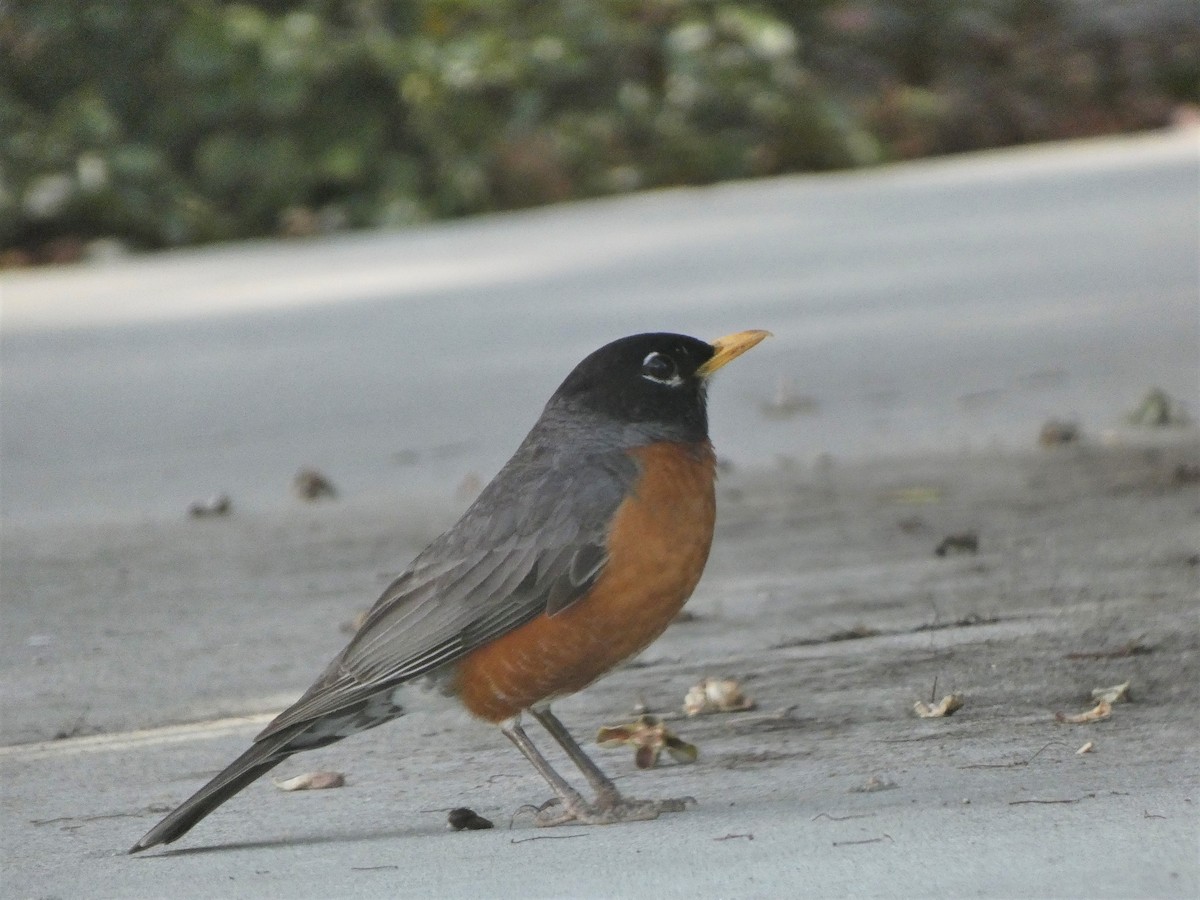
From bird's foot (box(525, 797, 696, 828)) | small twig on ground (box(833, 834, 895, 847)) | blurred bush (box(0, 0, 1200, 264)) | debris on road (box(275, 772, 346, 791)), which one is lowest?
blurred bush (box(0, 0, 1200, 264))

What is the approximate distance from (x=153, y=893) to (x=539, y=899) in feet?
2.02

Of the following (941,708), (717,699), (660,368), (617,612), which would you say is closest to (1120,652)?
(941,708)

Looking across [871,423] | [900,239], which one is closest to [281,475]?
[871,423]

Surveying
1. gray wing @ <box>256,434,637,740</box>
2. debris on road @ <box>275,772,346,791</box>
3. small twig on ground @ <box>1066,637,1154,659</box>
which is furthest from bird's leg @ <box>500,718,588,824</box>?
small twig on ground @ <box>1066,637,1154,659</box>

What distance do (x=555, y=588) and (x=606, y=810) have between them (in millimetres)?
382

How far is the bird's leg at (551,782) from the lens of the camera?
Result: 3543 mm

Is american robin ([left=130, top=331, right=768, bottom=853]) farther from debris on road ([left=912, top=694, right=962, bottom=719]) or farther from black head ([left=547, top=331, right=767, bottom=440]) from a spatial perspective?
debris on road ([left=912, top=694, right=962, bottom=719])

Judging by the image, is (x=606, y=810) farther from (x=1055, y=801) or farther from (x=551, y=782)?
(x=1055, y=801)

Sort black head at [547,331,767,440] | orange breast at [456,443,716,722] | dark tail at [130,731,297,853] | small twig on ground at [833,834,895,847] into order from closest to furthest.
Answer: small twig on ground at [833,834,895,847], dark tail at [130,731,297,853], orange breast at [456,443,716,722], black head at [547,331,767,440]

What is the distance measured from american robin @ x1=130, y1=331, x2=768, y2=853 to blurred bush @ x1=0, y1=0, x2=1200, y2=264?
10042 millimetres

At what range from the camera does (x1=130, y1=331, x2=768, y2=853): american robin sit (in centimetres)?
348

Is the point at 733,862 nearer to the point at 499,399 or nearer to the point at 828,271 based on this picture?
the point at 499,399

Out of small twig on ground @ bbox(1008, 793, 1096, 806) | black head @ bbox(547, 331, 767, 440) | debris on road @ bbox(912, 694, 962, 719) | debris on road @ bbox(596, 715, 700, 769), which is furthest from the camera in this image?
debris on road @ bbox(912, 694, 962, 719)

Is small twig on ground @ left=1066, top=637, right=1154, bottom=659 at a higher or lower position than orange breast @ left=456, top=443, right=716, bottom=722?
lower
